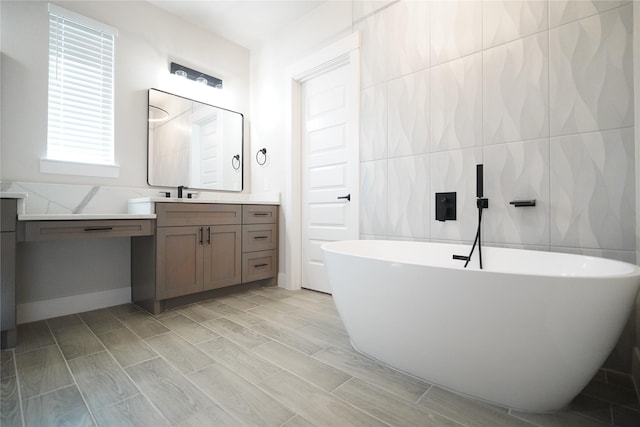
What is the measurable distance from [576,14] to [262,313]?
8.63 ft

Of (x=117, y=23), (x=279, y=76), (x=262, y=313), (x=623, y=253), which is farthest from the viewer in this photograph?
(x=279, y=76)

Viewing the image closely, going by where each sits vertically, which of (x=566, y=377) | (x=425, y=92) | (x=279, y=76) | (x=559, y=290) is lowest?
(x=566, y=377)

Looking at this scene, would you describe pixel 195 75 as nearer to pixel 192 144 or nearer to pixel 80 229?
pixel 192 144

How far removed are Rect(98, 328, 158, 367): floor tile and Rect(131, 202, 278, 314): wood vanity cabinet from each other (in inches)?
14.4

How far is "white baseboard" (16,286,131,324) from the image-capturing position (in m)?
2.04

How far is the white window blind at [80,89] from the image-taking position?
219 centimetres

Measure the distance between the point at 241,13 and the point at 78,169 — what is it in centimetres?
204

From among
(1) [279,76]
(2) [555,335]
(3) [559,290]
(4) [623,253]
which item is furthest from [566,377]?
(1) [279,76]

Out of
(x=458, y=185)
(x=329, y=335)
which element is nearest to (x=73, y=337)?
(x=329, y=335)

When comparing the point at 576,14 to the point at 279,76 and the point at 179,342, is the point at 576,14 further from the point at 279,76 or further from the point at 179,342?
the point at 179,342

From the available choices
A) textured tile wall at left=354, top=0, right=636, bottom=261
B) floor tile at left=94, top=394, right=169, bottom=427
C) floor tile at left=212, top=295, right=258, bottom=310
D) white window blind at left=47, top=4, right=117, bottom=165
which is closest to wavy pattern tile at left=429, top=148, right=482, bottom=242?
textured tile wall at left=354, top=0, right=636, bottom=261

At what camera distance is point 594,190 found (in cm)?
146

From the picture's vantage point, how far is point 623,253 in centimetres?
139

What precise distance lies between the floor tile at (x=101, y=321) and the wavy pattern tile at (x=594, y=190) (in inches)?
109
